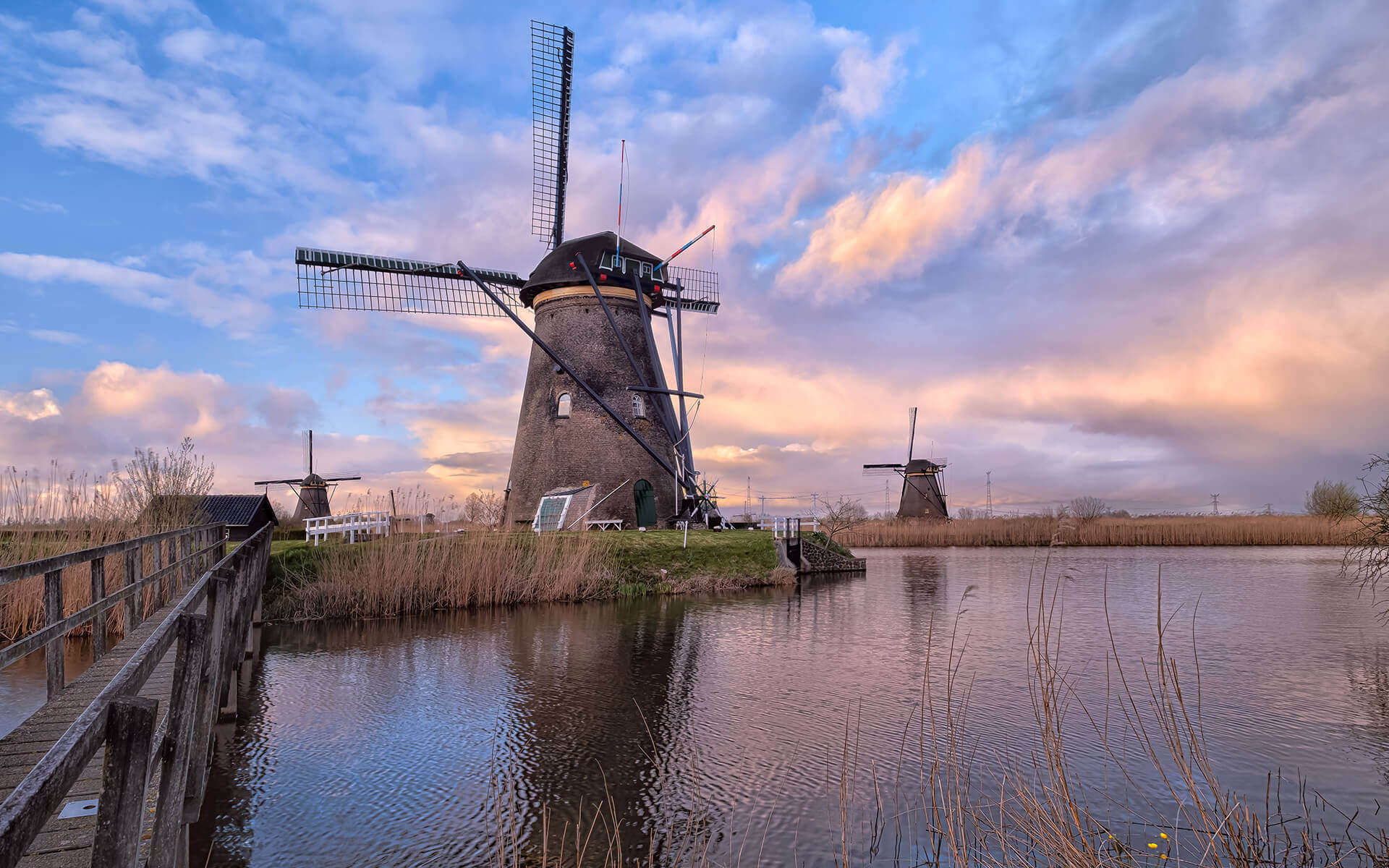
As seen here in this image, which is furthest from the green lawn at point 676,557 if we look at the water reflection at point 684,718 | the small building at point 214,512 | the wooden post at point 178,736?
the wooden post at point 178,736

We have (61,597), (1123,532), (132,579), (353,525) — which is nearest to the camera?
(61,597)

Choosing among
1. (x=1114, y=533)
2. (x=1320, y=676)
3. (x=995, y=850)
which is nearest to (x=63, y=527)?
(x=995, y=850)

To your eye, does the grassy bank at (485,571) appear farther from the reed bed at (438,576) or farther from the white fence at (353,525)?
the white fence at (353,525)

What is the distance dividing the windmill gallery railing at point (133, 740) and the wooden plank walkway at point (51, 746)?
8 cm

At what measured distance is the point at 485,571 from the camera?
42.2ft

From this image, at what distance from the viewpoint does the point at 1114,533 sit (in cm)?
2950

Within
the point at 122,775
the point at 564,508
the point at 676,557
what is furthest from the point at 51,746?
the point at 564,508

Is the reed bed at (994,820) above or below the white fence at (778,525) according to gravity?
below

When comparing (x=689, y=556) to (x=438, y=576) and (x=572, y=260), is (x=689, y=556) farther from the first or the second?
(x=572, y=260)

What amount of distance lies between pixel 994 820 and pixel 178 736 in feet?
12.7

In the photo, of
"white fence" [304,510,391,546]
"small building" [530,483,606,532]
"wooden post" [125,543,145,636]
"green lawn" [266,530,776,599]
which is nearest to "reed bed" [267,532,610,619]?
"green lawn" [266,530,776,599]

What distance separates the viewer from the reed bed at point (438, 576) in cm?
1181

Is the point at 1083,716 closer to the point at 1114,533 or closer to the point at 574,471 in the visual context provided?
the point at 574,471

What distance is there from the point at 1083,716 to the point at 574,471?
48.1 ft
